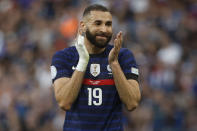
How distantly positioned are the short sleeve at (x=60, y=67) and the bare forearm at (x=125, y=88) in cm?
48

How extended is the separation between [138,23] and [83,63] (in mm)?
6686

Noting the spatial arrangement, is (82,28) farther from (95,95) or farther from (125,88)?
(125,88)

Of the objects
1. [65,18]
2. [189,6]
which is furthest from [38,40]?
[189,6]

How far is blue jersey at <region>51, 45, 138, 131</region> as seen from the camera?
4.96 metres

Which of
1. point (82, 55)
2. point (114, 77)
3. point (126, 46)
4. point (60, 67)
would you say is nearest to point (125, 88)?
point (114, 77)

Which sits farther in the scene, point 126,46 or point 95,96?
point 126,46

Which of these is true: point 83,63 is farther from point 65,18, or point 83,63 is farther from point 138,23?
→ point 65,18

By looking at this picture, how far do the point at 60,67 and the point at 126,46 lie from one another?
574 cm

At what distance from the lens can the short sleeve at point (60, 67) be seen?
5.01 meters

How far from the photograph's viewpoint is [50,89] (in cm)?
1048

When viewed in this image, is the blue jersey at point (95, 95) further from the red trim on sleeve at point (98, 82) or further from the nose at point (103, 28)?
the nose at point (103, 28)

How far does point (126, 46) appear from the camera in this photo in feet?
35.1

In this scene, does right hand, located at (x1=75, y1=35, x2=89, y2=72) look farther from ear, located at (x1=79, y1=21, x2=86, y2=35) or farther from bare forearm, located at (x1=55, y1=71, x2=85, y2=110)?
ear, located at (x1=79, y1=21, x2=86, y2=35)

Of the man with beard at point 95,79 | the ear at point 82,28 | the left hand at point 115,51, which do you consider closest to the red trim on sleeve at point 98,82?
the man with beard at point 95,79
